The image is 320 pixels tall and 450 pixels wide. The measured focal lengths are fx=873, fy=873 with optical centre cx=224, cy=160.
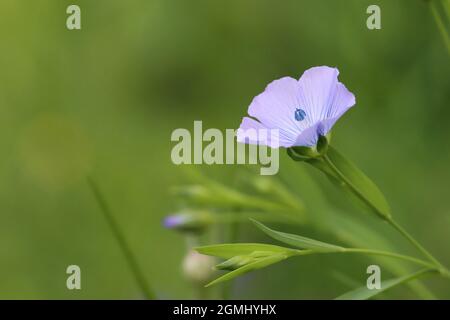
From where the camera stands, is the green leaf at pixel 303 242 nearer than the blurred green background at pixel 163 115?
Yes

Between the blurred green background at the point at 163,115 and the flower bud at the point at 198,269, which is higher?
the blurred green background at the point at 163,115

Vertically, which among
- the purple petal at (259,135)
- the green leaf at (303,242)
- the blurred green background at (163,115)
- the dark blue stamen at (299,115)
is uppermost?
the blurred green background at (163,115)

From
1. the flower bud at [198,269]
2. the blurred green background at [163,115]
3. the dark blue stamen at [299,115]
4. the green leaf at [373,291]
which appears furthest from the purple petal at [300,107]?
the blurred green background at [163,115]

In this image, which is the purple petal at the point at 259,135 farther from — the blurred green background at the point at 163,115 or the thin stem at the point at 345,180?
the blurred green background at the point at 163,115

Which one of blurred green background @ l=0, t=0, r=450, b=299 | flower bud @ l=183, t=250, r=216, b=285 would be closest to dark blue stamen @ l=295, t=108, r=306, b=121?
flower bud @ l=183, t=250, r=216, b=285

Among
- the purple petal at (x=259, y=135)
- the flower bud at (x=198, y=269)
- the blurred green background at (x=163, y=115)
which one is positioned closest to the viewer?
the purple petal at (x=259, y=135)

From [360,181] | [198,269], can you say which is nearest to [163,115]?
[198,269]
